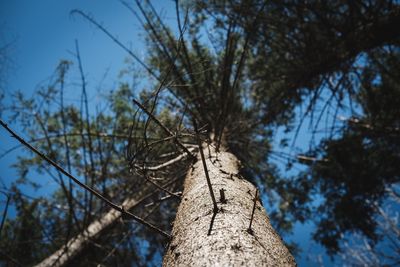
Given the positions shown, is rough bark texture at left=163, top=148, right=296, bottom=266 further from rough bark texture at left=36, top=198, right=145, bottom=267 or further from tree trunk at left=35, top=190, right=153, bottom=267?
rough bark texture at left=36, top=198, right=145, bottom=267

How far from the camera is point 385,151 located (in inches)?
191

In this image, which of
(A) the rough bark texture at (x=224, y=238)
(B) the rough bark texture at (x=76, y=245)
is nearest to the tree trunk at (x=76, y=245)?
(B) the rough bark texture at (x=76, y=245)

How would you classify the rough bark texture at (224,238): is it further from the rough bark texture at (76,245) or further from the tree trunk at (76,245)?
the rough bark texture at (76,245)

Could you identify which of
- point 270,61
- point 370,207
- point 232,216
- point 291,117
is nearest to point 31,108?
point 232,216

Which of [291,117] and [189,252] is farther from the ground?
[291,117]

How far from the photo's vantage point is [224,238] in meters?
0.78

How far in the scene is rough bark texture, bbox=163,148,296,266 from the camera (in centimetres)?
72

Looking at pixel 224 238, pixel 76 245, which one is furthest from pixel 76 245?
pixel 224 238

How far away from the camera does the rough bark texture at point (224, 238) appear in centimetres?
72

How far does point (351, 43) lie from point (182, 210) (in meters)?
3.36

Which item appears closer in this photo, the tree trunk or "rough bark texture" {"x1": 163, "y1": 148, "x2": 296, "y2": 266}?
"rough bark texture" {"x1": 163, "y1": 148, "x2": 296, "y2": 266}

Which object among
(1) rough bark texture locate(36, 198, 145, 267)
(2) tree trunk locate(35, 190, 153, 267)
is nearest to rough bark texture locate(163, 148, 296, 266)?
(2) tree trunk locate(35, 190, 153, 267)

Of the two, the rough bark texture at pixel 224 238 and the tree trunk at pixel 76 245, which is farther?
the tree trunk at pixel 76 245

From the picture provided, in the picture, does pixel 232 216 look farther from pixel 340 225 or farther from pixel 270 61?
pixel 340 225
